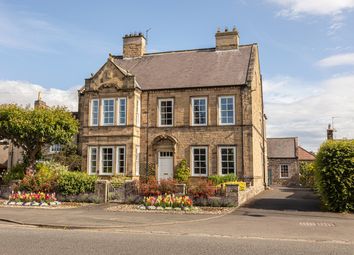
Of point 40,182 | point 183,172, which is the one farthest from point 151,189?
point 183,172

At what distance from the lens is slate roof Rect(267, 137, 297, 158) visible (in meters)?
47.5

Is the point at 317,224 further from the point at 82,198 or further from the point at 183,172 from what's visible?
the point at 183,172

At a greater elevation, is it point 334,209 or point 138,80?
point 138,80

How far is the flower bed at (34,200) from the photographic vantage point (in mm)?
19250

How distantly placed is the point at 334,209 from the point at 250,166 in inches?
340

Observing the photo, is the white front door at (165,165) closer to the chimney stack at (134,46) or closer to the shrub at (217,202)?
the shrub at (217,202)

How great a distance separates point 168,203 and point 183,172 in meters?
8.74

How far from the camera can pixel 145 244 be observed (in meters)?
9.57

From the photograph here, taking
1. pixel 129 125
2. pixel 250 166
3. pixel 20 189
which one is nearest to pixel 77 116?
pixel 129 125

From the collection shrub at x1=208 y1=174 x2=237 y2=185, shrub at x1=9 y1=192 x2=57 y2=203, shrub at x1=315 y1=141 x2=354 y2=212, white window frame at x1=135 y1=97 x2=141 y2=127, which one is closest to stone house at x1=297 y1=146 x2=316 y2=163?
shrub at x1=208 y1=174 x2=237 y2=185

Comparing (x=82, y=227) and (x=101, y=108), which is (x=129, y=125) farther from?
(x=82, y=227)

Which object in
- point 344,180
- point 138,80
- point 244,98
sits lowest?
point 344,180

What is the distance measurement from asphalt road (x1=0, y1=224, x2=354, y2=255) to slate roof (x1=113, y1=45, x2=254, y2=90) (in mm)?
17261

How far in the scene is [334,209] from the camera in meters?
16.8
